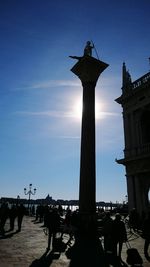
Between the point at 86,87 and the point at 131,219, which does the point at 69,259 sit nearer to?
the point at 131,219

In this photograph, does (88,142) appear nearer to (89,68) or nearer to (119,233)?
(89,68)

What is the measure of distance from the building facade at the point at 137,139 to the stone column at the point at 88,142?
618 cm

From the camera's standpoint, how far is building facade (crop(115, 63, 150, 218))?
22.5 metres

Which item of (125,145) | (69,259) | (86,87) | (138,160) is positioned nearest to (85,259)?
(69,259)

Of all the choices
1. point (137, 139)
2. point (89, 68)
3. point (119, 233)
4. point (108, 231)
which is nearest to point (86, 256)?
point (108, 231)

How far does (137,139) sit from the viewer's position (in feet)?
79.7

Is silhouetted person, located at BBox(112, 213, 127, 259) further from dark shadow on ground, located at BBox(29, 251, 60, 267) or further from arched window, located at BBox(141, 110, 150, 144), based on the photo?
arched window, located at BBox(141, 110, 150, 144)

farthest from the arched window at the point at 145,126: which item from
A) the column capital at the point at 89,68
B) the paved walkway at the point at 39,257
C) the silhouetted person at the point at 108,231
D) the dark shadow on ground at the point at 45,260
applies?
the dark shadow on ground at the point at 45,260

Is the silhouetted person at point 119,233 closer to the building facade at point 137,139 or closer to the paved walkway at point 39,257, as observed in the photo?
the paved walkway at point 39,257

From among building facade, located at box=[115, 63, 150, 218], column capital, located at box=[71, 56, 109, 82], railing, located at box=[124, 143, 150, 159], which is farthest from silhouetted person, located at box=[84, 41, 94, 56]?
railing, located at box=[124, 143, 150, 159]

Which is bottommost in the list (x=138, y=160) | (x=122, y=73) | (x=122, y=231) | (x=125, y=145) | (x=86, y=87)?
(x=122, y=231)

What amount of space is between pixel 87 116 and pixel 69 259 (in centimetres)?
1114

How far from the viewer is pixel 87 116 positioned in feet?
60.8

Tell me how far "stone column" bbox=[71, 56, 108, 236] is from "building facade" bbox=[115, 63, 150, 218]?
6.18 meters
